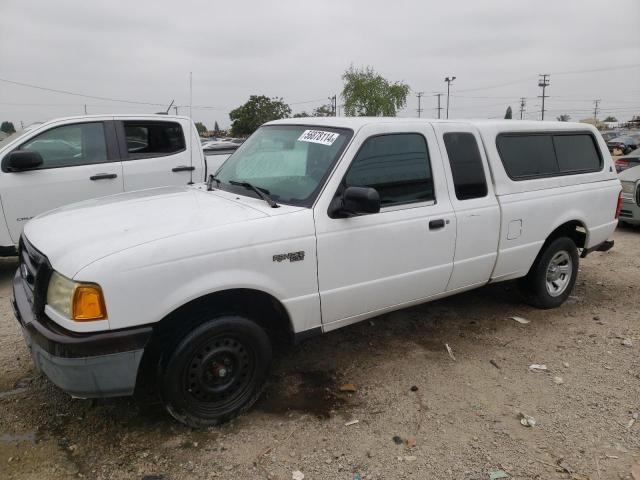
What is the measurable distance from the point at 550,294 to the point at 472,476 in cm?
289

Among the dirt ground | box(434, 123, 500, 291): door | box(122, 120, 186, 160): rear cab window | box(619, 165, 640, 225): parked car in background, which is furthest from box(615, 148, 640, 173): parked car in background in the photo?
box(122, 120, 186, 160): rear cab window

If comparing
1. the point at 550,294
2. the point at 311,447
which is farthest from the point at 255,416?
the point at 550,294

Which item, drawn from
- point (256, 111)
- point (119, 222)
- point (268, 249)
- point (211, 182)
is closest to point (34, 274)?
point (119, 222)

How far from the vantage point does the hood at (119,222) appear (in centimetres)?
262

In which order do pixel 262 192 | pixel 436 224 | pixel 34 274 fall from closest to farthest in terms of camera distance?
pixel 34 274 < pixel 262 192 < pixel 436 224

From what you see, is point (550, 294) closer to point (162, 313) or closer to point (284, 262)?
point (284, 262)

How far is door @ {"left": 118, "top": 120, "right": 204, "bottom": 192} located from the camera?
618cm

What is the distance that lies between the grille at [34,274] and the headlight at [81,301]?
6.3 inches

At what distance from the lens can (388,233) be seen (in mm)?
3422

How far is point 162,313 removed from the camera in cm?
265

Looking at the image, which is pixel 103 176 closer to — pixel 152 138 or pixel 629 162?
pixel 152 138

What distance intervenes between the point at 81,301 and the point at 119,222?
626 mm

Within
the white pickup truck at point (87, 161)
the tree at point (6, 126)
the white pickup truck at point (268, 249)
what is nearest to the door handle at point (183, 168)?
the white pickup truck at point (87, 161)

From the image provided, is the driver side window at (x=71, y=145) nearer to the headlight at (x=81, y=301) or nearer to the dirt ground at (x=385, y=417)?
the dirt ground at (x=385, y=417)
